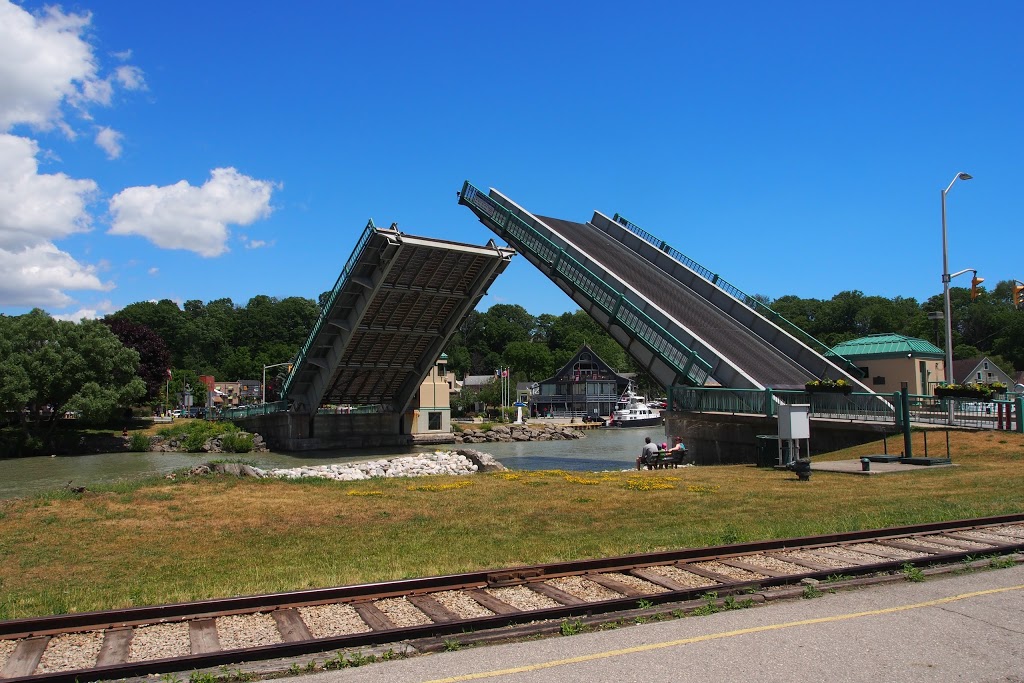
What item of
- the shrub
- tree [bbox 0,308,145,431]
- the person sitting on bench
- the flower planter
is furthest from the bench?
tree [bbox 0,308,145,431]

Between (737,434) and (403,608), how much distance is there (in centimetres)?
2093

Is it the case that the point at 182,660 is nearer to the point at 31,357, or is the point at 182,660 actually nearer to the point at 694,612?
the point at 694,612

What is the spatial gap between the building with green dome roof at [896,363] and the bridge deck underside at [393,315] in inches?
587

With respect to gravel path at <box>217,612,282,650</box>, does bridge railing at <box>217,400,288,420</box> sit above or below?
above

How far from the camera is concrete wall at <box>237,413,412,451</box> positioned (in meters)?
45.2

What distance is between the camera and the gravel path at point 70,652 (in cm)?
489

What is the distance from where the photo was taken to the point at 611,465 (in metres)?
31.6

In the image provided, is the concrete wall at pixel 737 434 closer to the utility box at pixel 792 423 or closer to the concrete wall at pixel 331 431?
the utility box at pixel 792 423

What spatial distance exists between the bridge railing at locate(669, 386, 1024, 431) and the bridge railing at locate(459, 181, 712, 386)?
3.28ft

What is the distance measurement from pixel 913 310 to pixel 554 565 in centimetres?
9852

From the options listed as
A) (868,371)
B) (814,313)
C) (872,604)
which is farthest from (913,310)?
(872,604)

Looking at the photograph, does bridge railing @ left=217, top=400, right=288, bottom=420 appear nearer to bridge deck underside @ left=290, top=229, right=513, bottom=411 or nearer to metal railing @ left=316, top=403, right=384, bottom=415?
bridge deck underside @ left=290, top=229, right=513, bottom=411

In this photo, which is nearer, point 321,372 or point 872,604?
point 872,604

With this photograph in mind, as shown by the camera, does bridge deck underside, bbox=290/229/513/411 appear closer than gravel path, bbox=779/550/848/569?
No
